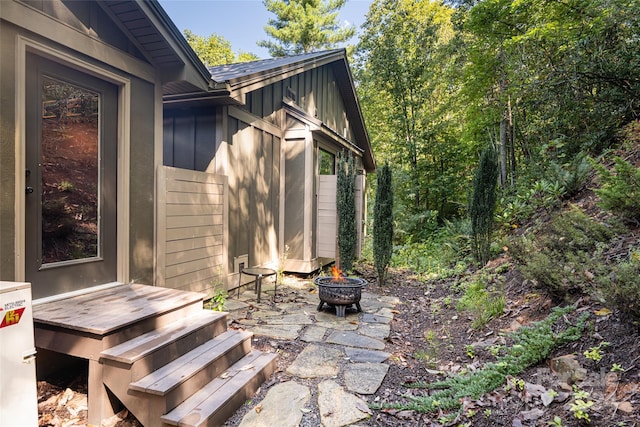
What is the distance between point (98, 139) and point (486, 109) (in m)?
8.72

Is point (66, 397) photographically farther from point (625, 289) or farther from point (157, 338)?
point (625, 289)

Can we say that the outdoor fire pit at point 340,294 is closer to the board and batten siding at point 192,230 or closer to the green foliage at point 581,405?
the board and batten siding at point 192,230

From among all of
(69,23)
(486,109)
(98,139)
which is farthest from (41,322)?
(486,109)

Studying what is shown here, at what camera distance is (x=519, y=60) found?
6.92 m

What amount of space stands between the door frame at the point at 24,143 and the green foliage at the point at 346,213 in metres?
3.65

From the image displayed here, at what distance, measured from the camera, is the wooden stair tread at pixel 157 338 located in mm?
2117

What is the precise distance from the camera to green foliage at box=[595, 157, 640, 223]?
2.81m

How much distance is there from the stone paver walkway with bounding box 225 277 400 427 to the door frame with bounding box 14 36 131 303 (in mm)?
1551

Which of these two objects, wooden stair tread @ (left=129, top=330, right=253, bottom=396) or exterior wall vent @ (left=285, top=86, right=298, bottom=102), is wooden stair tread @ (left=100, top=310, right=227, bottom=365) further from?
exterior wall vent @ (left=285, top=86, right=298, bottom=102)

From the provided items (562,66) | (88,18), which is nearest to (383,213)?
(562,66)

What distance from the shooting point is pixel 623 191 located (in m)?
2.86

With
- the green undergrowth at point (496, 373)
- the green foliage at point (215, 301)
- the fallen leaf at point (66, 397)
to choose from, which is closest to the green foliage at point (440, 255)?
the green undergrowth at point (496, 373)

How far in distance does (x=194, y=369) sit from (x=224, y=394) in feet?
0.89

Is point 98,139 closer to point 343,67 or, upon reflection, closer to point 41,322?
point 41,322
